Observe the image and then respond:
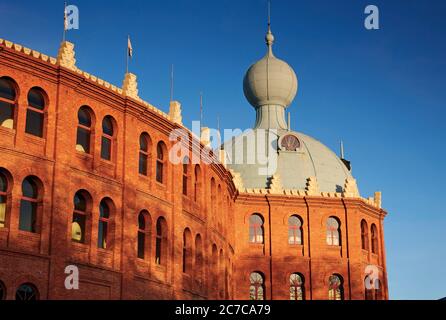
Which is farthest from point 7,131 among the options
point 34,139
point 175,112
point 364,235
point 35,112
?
point 364,235

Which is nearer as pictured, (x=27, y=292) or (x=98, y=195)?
(x=27, y=292)

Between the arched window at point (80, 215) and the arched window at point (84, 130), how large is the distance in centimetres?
225

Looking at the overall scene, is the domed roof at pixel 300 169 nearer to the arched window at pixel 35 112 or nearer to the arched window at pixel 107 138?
the arched window at pixel 107 138

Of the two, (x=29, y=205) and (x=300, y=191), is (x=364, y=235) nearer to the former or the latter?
(x=300, y=191)

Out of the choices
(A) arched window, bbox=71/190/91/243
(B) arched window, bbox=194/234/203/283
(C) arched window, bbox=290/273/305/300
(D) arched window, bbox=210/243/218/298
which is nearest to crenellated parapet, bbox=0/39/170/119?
(A) arched window, bbox=71/190/91/243

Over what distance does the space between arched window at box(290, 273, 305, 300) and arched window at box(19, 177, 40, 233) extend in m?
27.9

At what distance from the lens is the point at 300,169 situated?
66000 mm

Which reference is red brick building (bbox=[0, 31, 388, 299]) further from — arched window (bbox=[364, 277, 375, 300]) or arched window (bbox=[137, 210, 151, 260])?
arched window (bbox=[364, 277, 375, 300])

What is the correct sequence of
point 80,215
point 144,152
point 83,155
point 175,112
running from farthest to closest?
point 175,112 → point 144,152 → point 83,155 → point 80,215

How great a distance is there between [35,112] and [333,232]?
1197 inches

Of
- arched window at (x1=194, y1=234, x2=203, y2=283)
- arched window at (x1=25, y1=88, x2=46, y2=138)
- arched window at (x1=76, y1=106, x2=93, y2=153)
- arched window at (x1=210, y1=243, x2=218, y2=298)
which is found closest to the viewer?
arched window at (x1=25, y1=88, x2=46, y2=138)

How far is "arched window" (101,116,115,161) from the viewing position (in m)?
42.6

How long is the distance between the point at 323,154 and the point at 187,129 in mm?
22538
